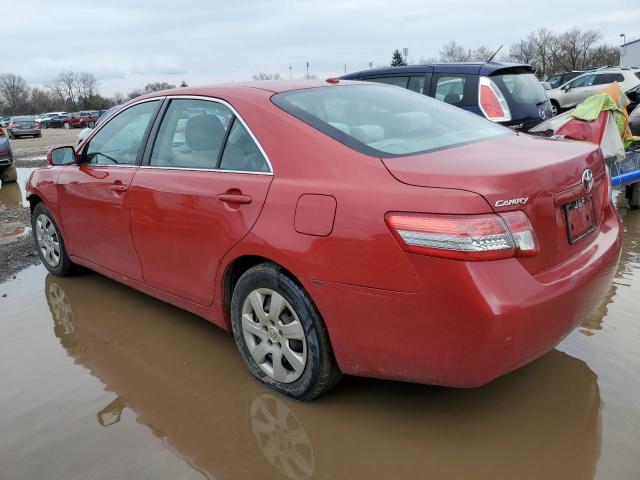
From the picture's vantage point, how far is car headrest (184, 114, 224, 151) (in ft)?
10.2

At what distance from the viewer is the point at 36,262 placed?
5523 mm

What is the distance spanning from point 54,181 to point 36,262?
4.67 feet

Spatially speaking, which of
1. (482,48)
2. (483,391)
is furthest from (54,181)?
(482,48)

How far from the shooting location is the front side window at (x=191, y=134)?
3107mm

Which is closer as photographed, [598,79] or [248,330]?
[248,330]

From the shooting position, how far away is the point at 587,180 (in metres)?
2.54

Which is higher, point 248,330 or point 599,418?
point 248,330

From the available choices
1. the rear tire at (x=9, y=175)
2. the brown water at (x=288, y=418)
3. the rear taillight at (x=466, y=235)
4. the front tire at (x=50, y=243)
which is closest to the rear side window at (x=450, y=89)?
the brown water at (x=288, y=418)

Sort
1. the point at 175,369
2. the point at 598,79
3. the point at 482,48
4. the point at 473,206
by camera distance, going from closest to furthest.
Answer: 1. the point at 473,206
2. the point at 175,369
3. the point at 598,79
4. the point at 482,48

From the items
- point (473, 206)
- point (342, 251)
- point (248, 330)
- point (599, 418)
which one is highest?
point (473, 206)

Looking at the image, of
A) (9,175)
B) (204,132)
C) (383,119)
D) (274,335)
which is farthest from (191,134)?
(9,175)

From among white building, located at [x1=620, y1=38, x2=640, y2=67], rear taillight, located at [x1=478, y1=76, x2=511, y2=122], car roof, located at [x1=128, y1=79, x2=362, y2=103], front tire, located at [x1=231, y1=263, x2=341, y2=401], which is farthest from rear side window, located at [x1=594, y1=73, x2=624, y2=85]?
white building, located at [x1=620, y1=38, x2=640, y2=67]

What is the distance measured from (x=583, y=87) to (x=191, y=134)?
62.0ft

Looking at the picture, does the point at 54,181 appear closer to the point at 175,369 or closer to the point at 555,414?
the point at 175,369
